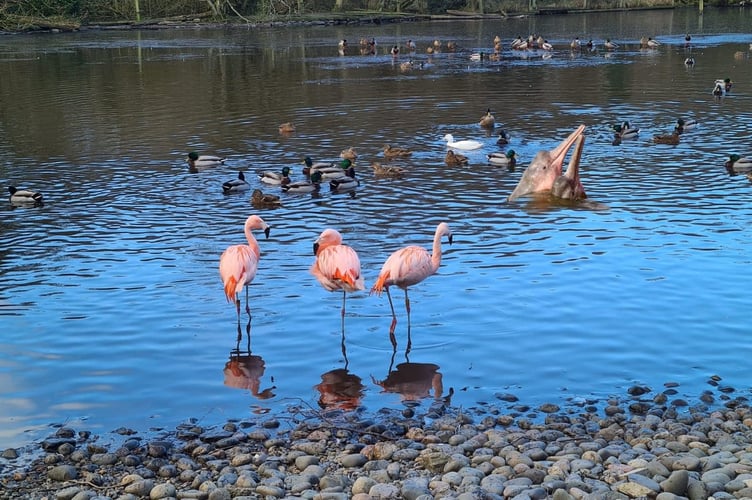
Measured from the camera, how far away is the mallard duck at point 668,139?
70.4 ft

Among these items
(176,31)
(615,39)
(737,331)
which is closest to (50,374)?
(737,331)

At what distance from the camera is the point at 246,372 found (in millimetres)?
9695

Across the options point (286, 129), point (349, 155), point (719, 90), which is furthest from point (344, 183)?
point (719, 90)

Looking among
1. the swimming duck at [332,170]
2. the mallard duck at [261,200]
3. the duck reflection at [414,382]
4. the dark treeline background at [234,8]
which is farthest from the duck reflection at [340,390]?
the dark treeline background at [234,8]

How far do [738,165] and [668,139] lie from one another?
3418mm

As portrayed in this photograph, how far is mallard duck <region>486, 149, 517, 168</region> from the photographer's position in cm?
1988

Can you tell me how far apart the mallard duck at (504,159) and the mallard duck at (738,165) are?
431cm

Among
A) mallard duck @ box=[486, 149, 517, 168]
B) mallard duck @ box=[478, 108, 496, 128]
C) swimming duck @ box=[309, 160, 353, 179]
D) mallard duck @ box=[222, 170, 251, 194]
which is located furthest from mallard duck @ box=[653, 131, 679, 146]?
mallard duck @ box=[222, 170, 251, 194]

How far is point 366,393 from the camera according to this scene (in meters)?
9.17

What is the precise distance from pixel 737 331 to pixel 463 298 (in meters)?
3.20

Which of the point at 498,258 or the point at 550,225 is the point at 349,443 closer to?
the point at 498,258

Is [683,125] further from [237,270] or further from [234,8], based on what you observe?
[234,8]

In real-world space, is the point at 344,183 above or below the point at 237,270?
above

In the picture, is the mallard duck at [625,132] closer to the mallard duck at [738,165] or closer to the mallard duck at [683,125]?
the mallard duck at [683,125]
